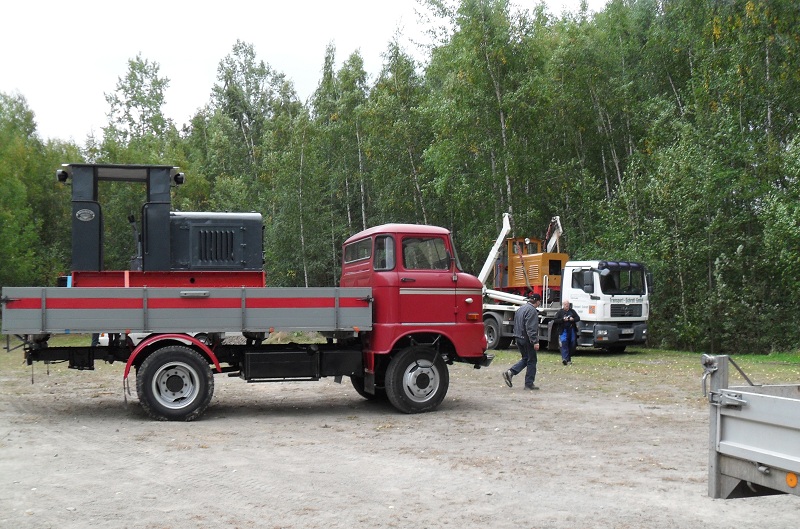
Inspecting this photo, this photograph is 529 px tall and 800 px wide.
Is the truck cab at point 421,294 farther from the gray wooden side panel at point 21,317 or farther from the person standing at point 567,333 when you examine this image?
the person standing at point 567,333

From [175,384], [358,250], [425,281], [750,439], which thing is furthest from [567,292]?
[750,439]

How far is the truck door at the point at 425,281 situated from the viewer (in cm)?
1188

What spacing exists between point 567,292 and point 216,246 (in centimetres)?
1312

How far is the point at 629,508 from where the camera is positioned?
6609 millimetres

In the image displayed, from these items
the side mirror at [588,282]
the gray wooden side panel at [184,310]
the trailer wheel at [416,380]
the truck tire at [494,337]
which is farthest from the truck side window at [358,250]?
the truck tire at [494,337]

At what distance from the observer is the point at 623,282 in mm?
23172

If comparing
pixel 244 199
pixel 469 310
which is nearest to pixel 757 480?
pixel 469 310

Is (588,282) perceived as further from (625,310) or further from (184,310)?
(184,310)

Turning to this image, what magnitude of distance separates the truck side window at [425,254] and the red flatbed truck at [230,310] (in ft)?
0.06

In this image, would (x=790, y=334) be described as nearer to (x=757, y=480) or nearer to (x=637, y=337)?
(x=637, y=337)

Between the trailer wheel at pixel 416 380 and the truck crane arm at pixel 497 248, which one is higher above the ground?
the truck crane arm at pixel 497 248

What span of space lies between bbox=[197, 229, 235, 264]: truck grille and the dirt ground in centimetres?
237

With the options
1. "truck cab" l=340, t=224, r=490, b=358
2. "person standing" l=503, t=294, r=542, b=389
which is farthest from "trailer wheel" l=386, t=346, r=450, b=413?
"person standing" l=503, t=294, r=542, b=389

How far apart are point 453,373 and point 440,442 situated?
8.60 metres
